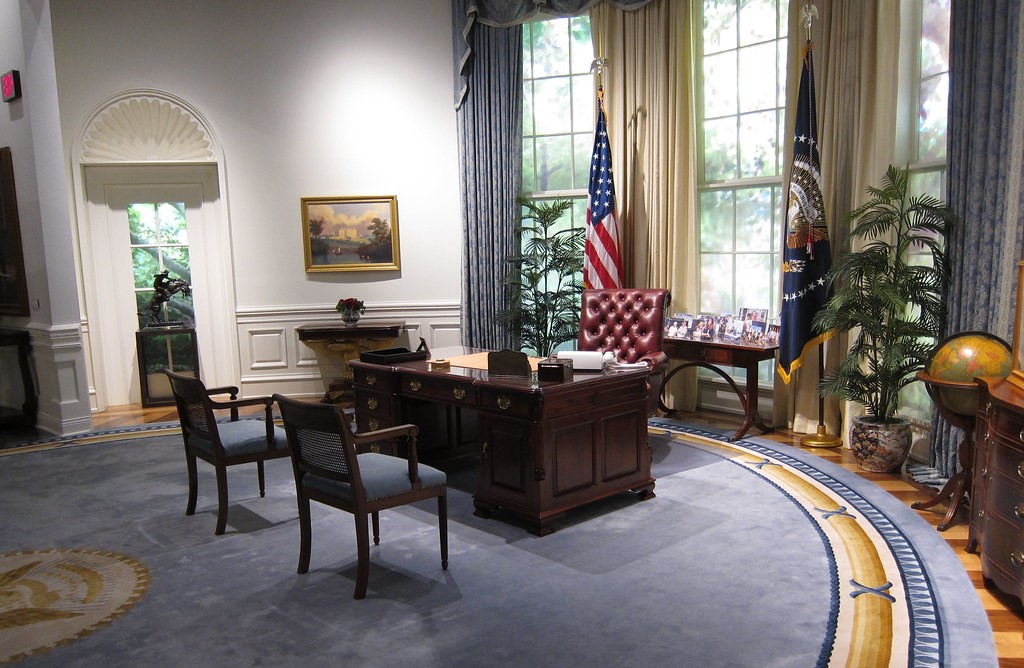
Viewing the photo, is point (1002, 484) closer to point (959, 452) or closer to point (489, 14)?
point (959, 452)

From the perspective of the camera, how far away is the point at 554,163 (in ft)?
25.7

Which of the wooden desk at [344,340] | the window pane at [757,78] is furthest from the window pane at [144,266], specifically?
the window pane at [757,78]

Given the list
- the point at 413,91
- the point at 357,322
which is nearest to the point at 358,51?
the point at 413,91

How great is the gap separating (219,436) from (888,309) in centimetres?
416

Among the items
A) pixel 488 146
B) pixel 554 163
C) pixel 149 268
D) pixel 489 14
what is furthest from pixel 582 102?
pixel 149 268

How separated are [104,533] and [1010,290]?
205 inches

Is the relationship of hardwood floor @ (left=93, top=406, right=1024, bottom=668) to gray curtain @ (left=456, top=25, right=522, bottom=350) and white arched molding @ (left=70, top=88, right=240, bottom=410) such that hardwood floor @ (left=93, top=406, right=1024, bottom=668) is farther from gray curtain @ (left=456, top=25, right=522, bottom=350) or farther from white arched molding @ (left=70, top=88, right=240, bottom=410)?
gray curtain @ (left=456, top=25, right=522, bottom=350)

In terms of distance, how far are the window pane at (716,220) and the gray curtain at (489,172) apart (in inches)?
74.7

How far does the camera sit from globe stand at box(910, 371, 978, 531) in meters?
3.99

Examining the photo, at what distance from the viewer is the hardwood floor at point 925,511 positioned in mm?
2893

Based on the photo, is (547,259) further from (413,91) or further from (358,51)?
(358,51)

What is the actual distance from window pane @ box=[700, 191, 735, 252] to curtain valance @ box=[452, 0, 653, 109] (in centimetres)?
193

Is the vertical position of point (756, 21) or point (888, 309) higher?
point (756, 21)

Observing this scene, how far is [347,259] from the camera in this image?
803cm
